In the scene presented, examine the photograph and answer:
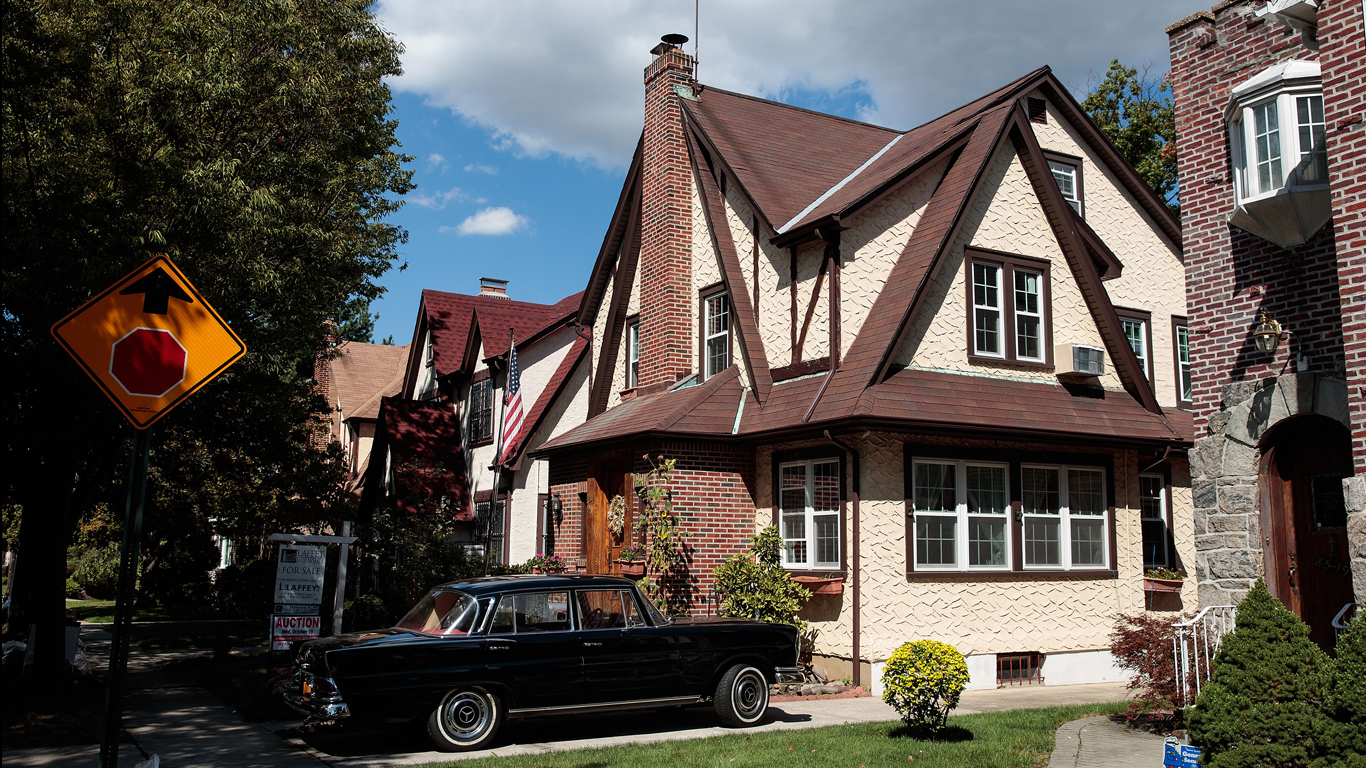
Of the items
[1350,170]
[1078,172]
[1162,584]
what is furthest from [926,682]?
[1078,172]

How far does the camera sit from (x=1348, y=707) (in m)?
6.64

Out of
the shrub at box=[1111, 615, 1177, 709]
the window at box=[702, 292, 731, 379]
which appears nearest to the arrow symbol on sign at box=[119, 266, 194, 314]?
the shrub at box=[1111, 615, 1177, 709]

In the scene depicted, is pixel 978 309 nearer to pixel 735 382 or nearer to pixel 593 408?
pixel 735 382

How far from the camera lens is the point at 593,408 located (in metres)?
20.2

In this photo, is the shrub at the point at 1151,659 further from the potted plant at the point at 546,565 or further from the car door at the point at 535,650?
the potted plant at the point at 546,565

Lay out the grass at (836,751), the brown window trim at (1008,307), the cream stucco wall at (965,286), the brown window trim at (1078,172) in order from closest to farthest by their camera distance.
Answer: the grass at (836,751) < the cream stucco wall at (965,286) < the brown window trim at (1008,307) < the brown window trim at (1078,172)

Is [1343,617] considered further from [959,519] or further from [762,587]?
→ [762,587]

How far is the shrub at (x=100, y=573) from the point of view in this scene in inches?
1393

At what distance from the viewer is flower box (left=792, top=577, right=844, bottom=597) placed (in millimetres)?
13844

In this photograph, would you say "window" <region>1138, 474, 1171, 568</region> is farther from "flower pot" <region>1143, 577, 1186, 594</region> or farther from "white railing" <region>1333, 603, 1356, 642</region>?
"white railing" <region>1333, 603, 1356, 642</region>

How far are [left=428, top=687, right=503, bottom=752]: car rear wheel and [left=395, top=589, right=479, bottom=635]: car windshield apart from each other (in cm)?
61

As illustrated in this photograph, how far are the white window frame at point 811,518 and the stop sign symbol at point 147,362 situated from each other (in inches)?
377

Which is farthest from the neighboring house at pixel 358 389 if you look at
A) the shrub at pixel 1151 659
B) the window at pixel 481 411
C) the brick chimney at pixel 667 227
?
the shrub at pixel 1151 659

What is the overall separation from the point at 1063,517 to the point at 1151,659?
5.64 meters
